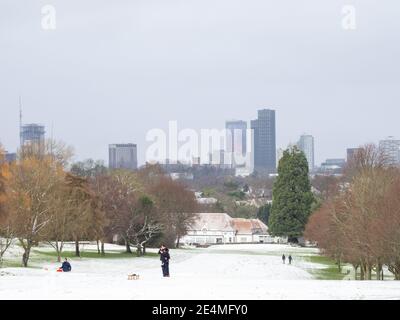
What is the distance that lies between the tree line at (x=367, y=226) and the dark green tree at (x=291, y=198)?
3804 centimetres

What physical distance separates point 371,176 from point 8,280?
27.1m

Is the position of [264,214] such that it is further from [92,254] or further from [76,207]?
[76,207]

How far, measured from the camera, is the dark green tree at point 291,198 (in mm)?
102625

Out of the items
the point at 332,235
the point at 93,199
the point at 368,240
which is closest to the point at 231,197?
the point at 93,199

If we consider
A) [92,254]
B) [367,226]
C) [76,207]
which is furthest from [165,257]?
[92,254]

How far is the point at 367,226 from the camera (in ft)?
143

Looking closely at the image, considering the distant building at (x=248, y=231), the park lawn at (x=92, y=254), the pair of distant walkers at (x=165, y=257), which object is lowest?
the distant building at (x=248, y=231)

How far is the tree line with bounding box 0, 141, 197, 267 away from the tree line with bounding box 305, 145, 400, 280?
56.5 feet

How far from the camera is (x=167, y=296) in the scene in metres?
24.0

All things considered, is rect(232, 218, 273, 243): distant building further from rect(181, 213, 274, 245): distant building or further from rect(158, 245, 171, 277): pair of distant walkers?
rect(158, 245, 171, 277): pair of distant walkers

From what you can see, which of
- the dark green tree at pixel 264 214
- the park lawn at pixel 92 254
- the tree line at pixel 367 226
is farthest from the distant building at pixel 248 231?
the tree line at pixel 367 226

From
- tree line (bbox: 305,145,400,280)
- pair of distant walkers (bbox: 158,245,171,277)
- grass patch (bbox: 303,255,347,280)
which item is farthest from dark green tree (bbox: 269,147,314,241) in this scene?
pair of distant walkers (bbox: 158,245,171,277)

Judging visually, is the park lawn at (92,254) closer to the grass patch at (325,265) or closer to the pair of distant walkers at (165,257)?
the grass patch at (325,265)

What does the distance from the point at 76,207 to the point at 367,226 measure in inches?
1031
